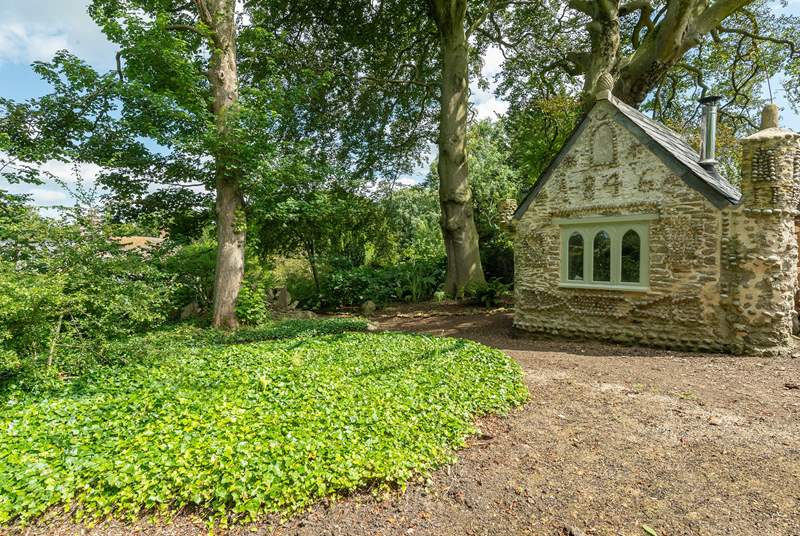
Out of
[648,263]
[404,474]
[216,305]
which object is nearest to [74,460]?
[404,474]

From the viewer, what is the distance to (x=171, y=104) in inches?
363

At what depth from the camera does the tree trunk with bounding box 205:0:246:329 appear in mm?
10305

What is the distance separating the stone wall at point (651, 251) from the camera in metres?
7.33

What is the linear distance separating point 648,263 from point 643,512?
19.7ft

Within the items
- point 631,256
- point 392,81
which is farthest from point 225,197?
point 631,256

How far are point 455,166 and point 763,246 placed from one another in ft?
30.2

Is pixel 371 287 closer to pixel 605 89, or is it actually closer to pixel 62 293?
pixel 605 89

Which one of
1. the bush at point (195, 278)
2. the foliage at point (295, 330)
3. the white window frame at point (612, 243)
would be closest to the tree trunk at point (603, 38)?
the white window frame at point (612, 243)

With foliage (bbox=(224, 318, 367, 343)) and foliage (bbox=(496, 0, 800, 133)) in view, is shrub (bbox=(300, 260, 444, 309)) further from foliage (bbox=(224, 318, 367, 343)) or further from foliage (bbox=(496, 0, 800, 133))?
foliage (bbox=(496, 0, 800, 133))

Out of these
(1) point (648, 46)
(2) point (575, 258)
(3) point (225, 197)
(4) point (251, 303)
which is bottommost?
(4) point (251, 303)

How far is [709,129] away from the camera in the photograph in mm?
8242

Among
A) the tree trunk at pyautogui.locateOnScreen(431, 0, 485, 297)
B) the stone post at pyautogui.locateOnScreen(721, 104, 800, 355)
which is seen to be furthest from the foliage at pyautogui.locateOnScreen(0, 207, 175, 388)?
the tree trunk at pyautogui.locateOnScreen(431, 0, 485, 297)

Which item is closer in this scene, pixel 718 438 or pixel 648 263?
pixel 718 438

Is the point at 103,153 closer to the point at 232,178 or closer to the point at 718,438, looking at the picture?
the point at 232,178
